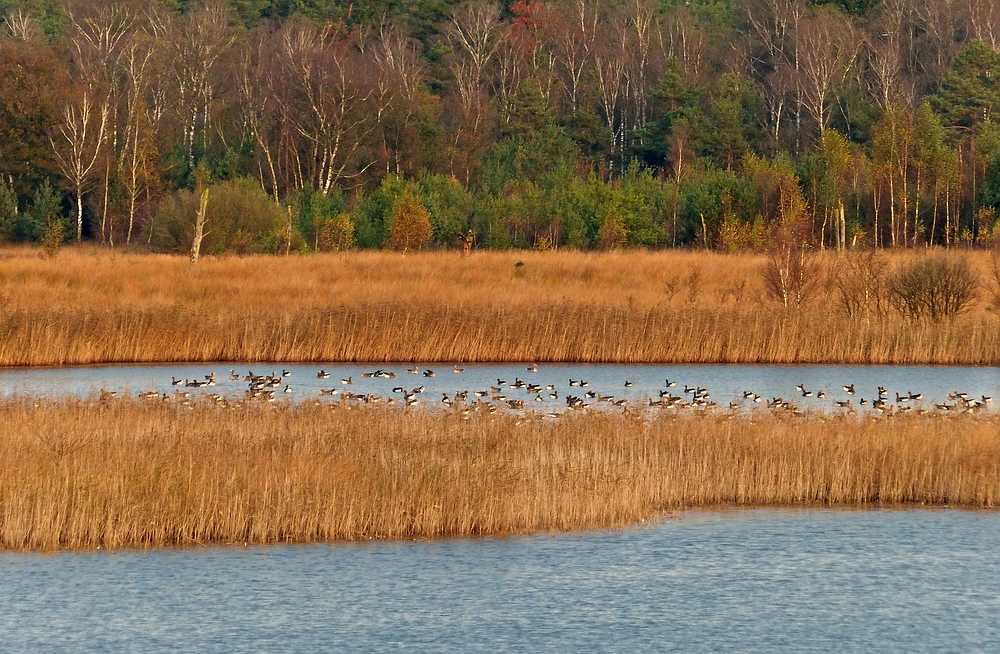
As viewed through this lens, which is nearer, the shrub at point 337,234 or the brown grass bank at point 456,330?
the brown grass bank at point 456,330

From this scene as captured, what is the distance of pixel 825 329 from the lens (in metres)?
26.5

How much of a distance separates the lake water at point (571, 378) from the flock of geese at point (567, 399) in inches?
4.1

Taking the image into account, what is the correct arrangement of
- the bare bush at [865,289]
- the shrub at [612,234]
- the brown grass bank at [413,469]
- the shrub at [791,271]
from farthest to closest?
1. the shrub at [612,234]
2. the shrub at [791,271]
3. the bare bush at [865,289]
4. the brown grass bank at [413,469]

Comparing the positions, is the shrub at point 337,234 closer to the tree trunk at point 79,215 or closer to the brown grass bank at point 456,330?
the tree trunk at point 79,215

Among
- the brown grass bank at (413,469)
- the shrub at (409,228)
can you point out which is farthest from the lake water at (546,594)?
the shrub at (409,228)

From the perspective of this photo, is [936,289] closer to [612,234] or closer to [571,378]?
[571,378]

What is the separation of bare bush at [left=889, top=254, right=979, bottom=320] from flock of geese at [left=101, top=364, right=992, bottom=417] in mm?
7385

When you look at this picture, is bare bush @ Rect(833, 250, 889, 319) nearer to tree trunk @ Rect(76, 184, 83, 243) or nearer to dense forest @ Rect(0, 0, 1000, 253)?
dense forest @ Rect(0, 0, 1000, 253)

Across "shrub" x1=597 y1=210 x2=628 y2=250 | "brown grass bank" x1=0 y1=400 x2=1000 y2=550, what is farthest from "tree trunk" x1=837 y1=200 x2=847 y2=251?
"brown grass bank" x1=0 y1=400 x2=1000 y2=550

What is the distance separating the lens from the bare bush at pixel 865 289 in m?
28.6

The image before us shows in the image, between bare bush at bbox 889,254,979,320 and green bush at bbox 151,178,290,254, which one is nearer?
bare bush at bbox 889,254,979,320

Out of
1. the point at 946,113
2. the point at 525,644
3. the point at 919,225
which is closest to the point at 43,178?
the point at 919,225

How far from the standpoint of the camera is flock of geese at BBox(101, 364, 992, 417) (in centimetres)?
1720

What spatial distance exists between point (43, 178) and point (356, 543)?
4843 centimetres
